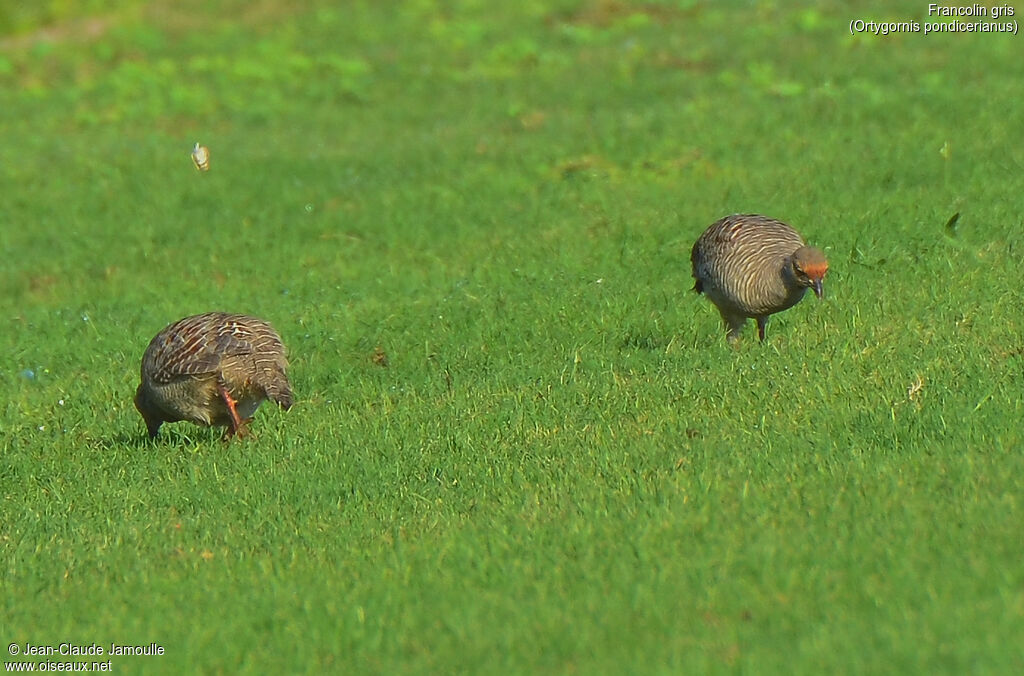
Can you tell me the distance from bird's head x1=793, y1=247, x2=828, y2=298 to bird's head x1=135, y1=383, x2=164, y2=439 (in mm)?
4255

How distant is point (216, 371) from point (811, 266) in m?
3.77

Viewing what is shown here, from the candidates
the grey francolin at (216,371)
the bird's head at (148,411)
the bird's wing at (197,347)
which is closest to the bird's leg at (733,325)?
→ the grey francolin at (216,371)

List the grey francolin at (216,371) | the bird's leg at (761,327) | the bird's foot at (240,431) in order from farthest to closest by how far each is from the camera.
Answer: the bird's leg at (761,327) → the bird's foot at (240,431) → the grey francolin at (216,371)

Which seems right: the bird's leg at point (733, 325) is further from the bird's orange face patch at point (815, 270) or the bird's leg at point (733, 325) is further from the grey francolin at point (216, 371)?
the grey francolin at point (216, 371)

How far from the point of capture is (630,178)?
16391mm

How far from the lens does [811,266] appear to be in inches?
389

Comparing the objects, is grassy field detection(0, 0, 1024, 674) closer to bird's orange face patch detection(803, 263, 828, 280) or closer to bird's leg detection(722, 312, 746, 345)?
bird's leg detection(722, 312, 746, 345)

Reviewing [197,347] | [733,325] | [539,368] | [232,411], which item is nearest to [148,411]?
[197,347]

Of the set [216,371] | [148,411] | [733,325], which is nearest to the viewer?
[216,371]

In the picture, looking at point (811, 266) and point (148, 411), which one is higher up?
point (811, 266)

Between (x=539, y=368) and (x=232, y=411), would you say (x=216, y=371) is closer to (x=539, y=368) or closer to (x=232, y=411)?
(x=232, y=411)

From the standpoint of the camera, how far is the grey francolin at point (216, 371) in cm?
955

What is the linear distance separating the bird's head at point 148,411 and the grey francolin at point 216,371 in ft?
A: 0.03

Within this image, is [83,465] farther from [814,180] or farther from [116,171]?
[116,171]
